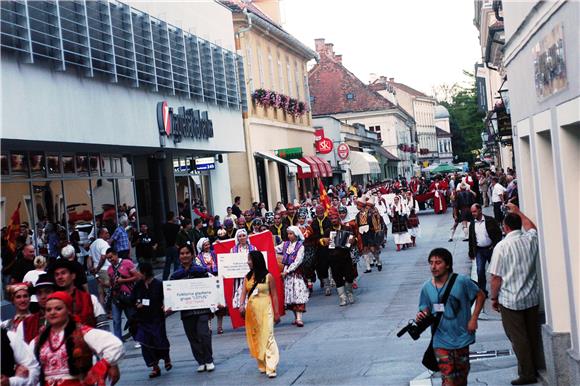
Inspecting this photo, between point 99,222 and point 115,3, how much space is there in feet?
17.5

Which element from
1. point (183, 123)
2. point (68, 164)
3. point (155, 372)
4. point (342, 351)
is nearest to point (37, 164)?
point (68, 164)

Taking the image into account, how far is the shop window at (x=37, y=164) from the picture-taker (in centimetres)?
2170

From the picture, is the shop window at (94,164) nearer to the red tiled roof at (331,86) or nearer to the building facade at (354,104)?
the building facade at (354,104)

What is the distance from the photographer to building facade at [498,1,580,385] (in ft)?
27.9

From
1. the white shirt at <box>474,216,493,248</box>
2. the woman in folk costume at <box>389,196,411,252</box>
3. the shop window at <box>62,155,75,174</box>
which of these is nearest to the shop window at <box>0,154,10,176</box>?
the shop window at <box>62,155,75,174</box>

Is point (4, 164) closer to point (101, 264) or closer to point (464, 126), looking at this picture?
point (101, 264)

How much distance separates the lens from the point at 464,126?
13938 cm

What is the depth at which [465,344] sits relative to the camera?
31.1ft

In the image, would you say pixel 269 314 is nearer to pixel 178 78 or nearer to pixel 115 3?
pixel 115 3

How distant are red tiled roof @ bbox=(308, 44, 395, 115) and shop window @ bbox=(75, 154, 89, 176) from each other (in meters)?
61.7

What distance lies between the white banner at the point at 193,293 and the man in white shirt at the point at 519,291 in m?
4.31

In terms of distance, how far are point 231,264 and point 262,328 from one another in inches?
149

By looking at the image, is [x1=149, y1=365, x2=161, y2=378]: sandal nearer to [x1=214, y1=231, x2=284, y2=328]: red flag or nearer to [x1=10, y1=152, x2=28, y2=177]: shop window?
[x1=214, y1=231, x2=284, y2=328]: red flag

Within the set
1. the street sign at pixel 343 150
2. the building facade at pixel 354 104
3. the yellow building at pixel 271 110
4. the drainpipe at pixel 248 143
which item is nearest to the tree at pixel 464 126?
the building facade at pixel 354 104
